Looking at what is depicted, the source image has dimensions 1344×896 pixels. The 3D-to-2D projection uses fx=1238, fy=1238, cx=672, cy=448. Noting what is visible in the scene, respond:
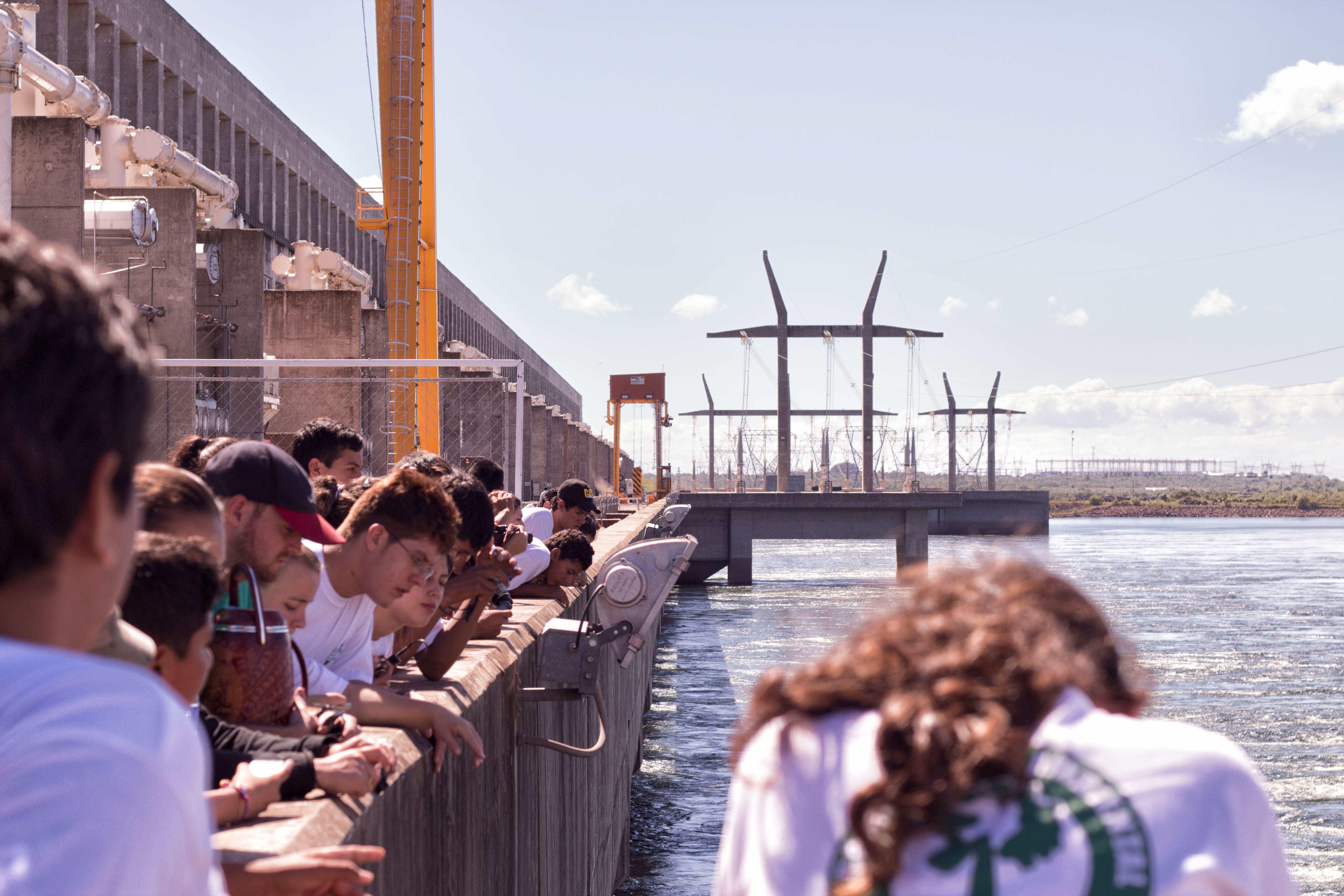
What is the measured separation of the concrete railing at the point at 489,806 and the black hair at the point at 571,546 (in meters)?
0.38

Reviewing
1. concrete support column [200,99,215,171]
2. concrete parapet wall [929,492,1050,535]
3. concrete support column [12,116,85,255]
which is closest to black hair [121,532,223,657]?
concrete support column [12,116,85,255]

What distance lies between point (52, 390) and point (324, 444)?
5.41 metres

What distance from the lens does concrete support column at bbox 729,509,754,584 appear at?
49.7 metres

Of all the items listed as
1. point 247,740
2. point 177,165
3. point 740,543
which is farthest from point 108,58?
point 740,543

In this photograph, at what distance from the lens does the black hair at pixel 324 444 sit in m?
6.32

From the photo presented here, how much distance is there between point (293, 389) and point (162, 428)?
628 centimetres

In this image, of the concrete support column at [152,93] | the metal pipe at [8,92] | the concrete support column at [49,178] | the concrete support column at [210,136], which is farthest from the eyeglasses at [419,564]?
the concrete support column at [210,136]

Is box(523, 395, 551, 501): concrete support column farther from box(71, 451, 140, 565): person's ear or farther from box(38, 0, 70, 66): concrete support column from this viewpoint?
box(71, 451, 140, 565): person's ear

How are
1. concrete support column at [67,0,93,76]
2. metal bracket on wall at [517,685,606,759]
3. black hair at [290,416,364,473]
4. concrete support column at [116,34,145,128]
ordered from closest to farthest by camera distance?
metal bracket on wall at [517,685,606,759] < black hair at [290,416,364,473] < concrete support column at [67,0,93,76] < concrete support column at [116,34,145,128]

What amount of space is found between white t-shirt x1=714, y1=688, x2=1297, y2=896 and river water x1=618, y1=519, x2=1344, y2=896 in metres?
0.35

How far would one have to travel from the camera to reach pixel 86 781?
3.26 feet

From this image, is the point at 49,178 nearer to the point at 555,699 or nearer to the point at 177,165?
the point at 177,165

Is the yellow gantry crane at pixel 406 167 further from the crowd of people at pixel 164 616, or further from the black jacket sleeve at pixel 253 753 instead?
the black jacket sleeve at pixel 253 753

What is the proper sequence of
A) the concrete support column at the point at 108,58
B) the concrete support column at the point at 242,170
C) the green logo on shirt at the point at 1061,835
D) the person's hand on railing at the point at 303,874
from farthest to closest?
1. the concrete support column at the point at 242,170
2. the concrete support column at the point at 108,58
3. the person's hand on railing at the point at 303,874
4. the green logo on shirt at the point at 1061,835
